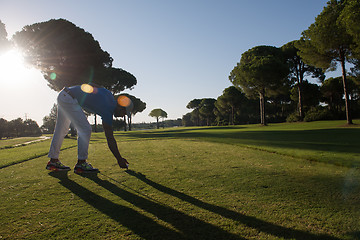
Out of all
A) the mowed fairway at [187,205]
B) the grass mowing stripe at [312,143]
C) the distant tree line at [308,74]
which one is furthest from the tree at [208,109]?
the mowed fairway at [187,205]

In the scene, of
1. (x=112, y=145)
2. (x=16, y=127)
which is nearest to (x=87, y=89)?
(x=112, y=145)

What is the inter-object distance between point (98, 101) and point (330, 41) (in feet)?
76.1

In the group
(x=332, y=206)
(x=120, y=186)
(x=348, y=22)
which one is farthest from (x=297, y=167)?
(x=348, y=22)

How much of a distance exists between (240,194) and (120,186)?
186 cm

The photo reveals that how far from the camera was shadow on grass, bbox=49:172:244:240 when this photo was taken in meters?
1.66

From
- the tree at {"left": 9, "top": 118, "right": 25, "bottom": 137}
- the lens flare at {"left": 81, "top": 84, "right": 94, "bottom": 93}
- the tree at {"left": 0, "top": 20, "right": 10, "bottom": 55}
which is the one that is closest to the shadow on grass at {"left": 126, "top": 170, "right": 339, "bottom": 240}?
the lens flare at {"left": 81, "top": 84, "right": 94, "bottom": 93}

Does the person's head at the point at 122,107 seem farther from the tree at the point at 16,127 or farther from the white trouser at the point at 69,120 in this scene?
the tree at the point at 16,127

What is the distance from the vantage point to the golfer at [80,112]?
412 cm

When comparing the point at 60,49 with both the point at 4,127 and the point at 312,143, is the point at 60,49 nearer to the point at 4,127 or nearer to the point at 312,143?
the point at 312,143

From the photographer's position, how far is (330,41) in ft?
61.5

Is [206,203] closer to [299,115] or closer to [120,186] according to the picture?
[120,186]

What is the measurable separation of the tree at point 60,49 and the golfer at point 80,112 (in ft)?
76.5

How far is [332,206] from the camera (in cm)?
209

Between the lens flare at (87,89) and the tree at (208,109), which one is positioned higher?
the tree at (208,109)
